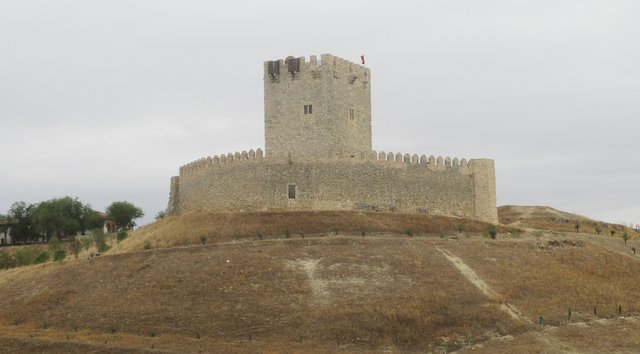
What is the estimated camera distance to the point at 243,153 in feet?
181

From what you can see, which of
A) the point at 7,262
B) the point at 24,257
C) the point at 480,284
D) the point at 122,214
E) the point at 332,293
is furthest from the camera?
the point at 122,214

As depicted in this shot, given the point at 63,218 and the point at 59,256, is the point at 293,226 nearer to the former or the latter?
the point at 59,256

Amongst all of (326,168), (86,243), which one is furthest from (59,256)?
(326,168)

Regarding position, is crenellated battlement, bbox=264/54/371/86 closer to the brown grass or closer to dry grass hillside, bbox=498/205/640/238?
the brown grass

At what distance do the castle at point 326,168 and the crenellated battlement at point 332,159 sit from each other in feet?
0.22

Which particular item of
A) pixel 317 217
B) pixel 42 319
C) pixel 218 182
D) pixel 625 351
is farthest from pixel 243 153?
pixel 625 351

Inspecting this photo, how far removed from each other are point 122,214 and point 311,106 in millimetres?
41552

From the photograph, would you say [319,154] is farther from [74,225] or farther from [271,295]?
[74,225]

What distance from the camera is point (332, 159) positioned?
53.9 m

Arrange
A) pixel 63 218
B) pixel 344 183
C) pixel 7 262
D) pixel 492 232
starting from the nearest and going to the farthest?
pixel 492 232, pixel 344 183, pixel 7 262, pixel 63 218

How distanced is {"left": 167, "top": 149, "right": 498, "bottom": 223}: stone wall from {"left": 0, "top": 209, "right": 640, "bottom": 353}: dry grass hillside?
8.42 feet

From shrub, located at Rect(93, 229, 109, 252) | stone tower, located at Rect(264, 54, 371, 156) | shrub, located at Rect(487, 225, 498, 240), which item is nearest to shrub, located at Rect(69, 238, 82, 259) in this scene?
shrub, located at Rect(93, 229, 109, 252)

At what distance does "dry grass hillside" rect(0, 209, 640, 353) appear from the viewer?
116ft

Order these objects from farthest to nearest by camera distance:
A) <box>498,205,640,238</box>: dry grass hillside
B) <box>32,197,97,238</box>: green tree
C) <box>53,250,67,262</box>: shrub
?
1. <box>32,197,97,238</box>: green tree
2. <box>498,205,640,238</box>: dry grass hillside
3. <box>53,250,67,262</box>: shrub
